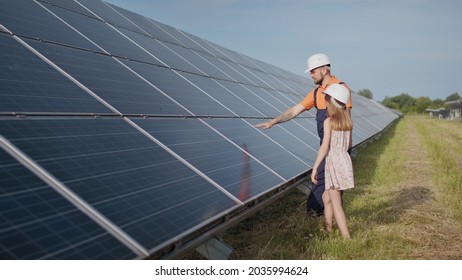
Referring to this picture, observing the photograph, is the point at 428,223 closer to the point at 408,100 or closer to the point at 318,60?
the point at 318,60

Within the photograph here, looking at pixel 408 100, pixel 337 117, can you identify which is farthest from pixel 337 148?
pixel 408 100

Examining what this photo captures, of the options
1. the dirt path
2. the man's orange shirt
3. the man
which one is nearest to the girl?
the man

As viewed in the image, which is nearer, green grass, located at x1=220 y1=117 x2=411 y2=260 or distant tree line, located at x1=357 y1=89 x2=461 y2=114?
green grass, located at x1=220 y1=117 x2=411 y2=260

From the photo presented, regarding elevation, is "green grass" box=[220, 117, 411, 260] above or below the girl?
below

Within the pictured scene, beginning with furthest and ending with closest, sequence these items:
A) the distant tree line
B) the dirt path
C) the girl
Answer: the distant tree line
the dirt path
the girl

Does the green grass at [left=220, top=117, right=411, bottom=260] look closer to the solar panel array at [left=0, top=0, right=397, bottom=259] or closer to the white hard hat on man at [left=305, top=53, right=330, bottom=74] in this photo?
the solar panel array at [left=0, top=0, right=397, bottom=259]

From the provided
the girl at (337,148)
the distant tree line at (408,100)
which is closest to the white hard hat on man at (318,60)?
the girl at (337,148)

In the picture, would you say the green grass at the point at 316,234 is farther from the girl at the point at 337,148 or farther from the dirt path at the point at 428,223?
the girl at the point at 337,148

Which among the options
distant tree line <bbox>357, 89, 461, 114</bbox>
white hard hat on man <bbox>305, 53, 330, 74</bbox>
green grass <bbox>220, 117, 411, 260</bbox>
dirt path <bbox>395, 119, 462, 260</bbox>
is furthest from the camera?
distant tree line <bbox>357, 89, 461, 114</bbox>

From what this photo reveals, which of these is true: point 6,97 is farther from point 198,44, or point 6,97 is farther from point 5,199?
point 198,44

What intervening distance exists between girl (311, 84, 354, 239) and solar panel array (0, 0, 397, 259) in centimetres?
77

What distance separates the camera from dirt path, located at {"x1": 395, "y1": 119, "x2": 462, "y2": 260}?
6.20 meters

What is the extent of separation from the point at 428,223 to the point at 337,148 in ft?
8.84

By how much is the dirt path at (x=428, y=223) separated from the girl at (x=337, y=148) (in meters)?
1.33
